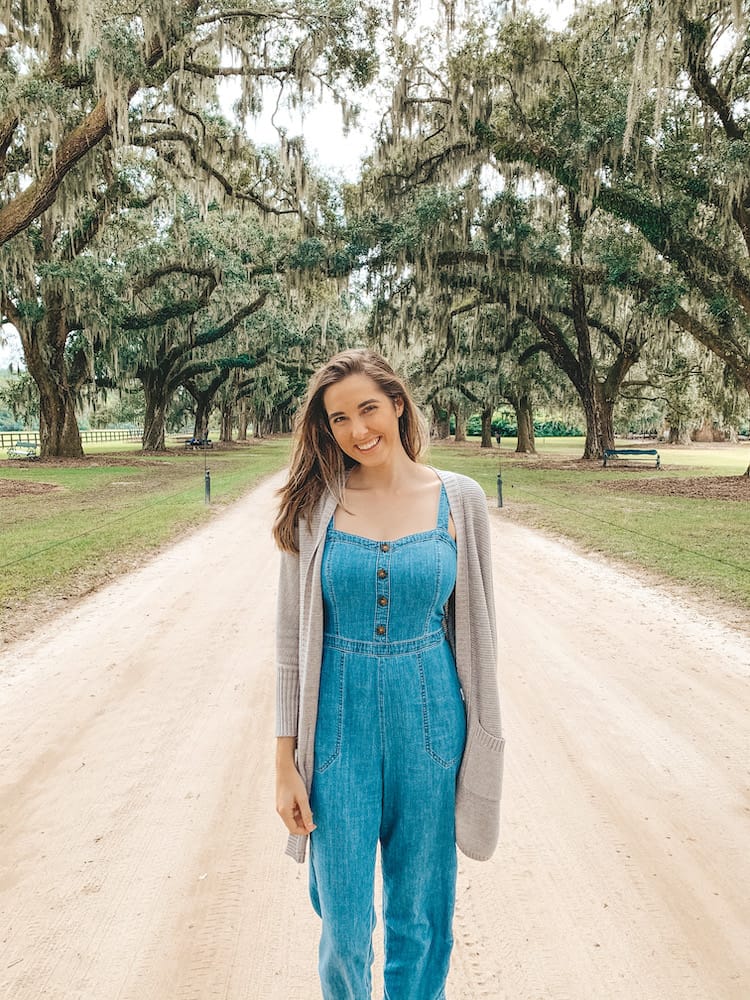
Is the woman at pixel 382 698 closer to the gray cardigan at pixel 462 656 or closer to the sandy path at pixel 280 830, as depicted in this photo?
the gray cardigan at pixel 462 656

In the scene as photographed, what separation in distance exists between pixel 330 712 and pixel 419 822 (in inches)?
12.2

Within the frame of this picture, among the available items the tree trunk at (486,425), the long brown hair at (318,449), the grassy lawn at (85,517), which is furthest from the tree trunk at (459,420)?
the long brown hair at (318,449)

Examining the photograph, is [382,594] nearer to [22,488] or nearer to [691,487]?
[22,488]

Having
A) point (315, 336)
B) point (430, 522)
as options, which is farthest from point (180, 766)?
point (315, 336)

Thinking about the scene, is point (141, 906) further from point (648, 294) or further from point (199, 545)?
point (648, 294)

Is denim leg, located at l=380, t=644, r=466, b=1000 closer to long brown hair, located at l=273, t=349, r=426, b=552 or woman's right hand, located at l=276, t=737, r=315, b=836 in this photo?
woman's right hand, located at l=276, t=737, r=315, b=836

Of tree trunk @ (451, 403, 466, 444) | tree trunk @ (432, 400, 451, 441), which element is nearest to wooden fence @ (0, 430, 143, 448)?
tree trunk @ (451, 403, 466, 444)

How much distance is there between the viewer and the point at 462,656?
1650mm

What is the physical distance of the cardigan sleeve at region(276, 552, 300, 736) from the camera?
5.20 feet

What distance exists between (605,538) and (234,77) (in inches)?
467

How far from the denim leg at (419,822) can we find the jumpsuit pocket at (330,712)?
11 centimetres

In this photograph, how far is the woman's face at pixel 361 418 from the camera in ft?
5.36

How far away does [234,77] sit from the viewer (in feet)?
45.8

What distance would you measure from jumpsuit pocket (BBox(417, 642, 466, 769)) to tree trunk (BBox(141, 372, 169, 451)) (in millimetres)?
30091
